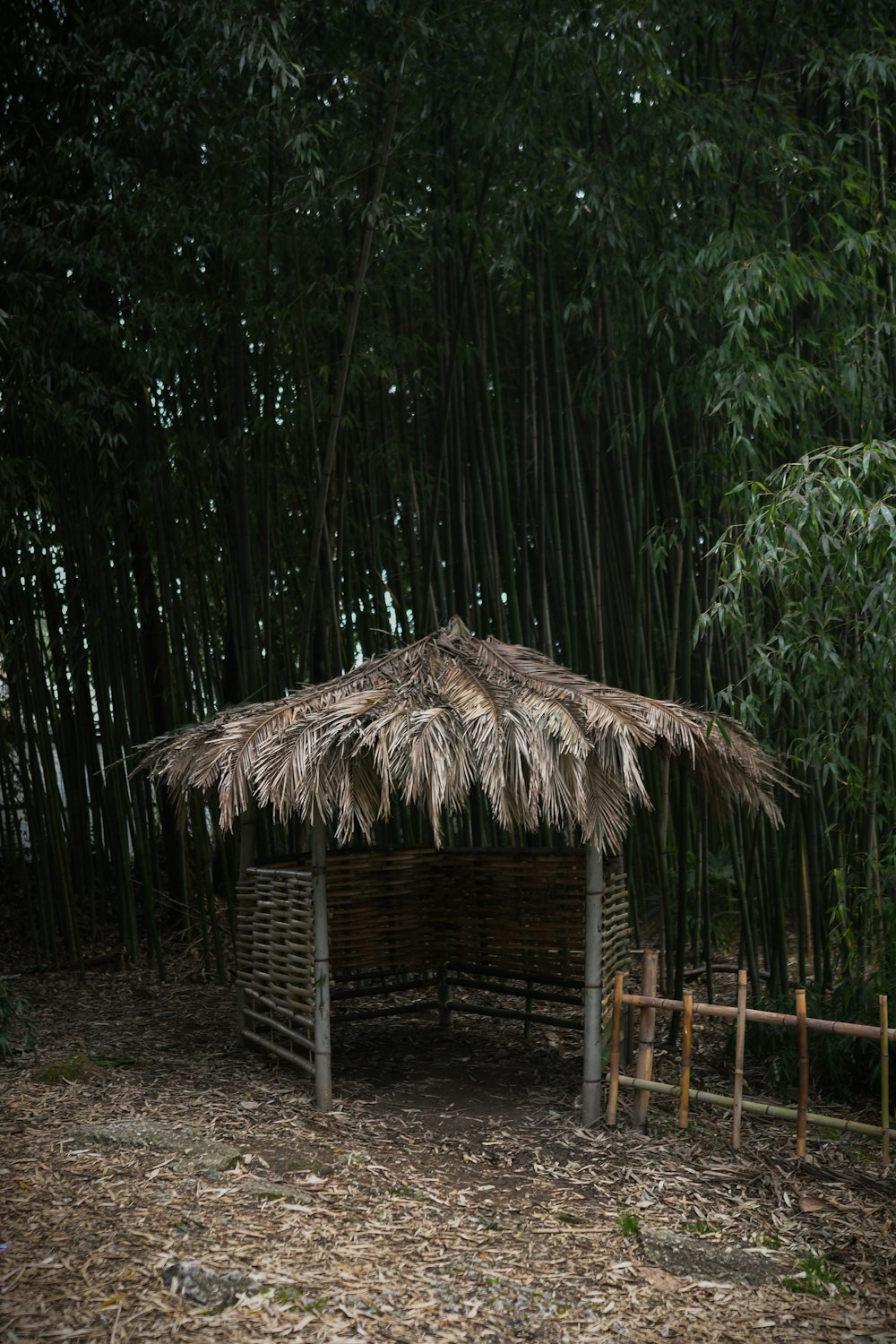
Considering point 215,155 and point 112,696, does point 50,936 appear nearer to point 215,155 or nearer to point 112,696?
point 112,696

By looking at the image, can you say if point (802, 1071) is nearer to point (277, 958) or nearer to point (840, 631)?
point (840, 631)

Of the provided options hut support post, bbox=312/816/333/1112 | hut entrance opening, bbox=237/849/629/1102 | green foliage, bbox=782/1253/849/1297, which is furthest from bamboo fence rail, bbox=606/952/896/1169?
hut support post, bbox=312/816/333/1112

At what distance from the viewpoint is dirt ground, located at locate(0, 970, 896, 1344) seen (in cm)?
269

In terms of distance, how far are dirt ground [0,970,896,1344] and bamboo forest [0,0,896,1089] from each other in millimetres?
987

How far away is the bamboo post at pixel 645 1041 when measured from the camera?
3.99m

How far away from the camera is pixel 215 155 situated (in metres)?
4.97

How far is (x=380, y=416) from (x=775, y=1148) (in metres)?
3.71

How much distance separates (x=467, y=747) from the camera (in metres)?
3.87

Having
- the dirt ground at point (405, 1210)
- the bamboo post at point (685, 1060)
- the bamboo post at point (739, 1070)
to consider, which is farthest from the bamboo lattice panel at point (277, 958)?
the bamboo post at point (739, 1070)

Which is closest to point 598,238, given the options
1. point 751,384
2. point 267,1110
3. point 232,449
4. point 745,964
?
point 751,384

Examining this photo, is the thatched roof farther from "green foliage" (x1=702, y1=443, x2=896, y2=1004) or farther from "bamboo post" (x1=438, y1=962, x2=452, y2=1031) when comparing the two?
"bamboo post" (x1=438, y1=962, x2=452, y2=1031)

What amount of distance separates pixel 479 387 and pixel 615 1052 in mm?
3080

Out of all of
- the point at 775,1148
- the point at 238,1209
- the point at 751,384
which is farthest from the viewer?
the point at 751,384

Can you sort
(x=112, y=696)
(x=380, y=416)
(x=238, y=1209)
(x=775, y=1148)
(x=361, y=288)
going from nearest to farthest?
(x=238, y=1209) → (x=775, y=1148) → (x=361, y=288) → (x=380, y=416) → (x=112, y=696)
